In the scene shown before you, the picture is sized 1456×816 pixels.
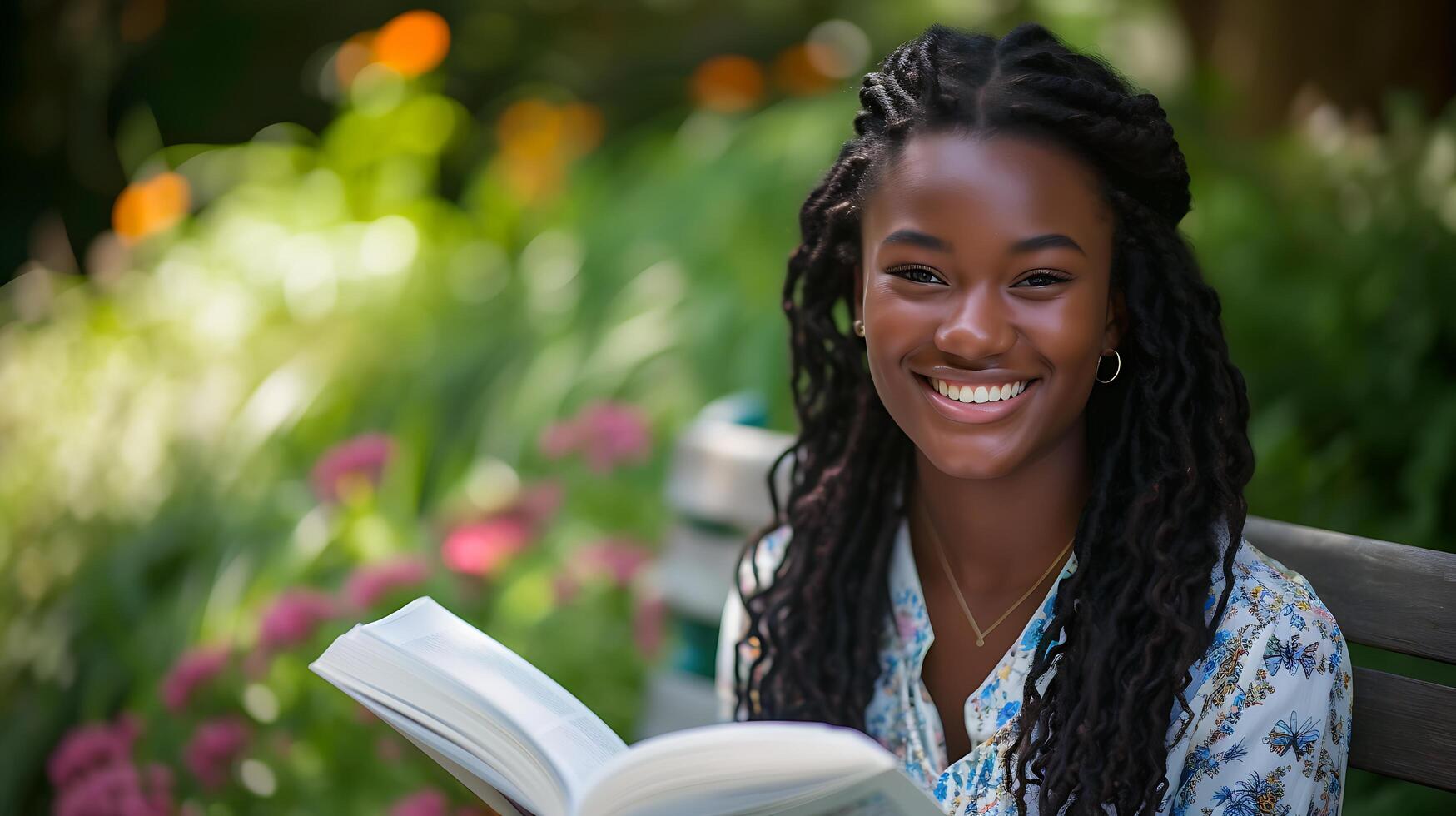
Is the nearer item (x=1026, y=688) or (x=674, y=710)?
(x=1026, y=688)

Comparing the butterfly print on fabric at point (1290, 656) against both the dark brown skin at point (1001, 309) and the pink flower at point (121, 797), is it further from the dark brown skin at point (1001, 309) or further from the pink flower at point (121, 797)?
the pink flower at point (121, 797)

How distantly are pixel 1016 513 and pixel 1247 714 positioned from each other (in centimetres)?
34

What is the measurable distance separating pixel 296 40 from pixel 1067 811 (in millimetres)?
5458

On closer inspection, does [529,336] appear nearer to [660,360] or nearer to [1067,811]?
[660,360]

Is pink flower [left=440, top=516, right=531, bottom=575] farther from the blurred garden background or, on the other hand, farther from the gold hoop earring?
the gold hoop earring

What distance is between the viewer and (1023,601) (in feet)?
5.20

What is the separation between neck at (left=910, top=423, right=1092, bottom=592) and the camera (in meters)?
1.53

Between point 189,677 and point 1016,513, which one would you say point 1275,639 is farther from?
point 189,677

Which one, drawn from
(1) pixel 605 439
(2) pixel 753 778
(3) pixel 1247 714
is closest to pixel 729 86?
(1) pixel 605 439

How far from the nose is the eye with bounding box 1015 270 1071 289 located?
0.12 ft

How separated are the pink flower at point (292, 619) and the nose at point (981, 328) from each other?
165cm

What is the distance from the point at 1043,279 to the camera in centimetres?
138

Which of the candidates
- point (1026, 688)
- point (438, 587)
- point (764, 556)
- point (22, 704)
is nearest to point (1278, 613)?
point (1026, 688)

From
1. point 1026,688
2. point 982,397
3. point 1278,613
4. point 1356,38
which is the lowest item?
point 1026,688
